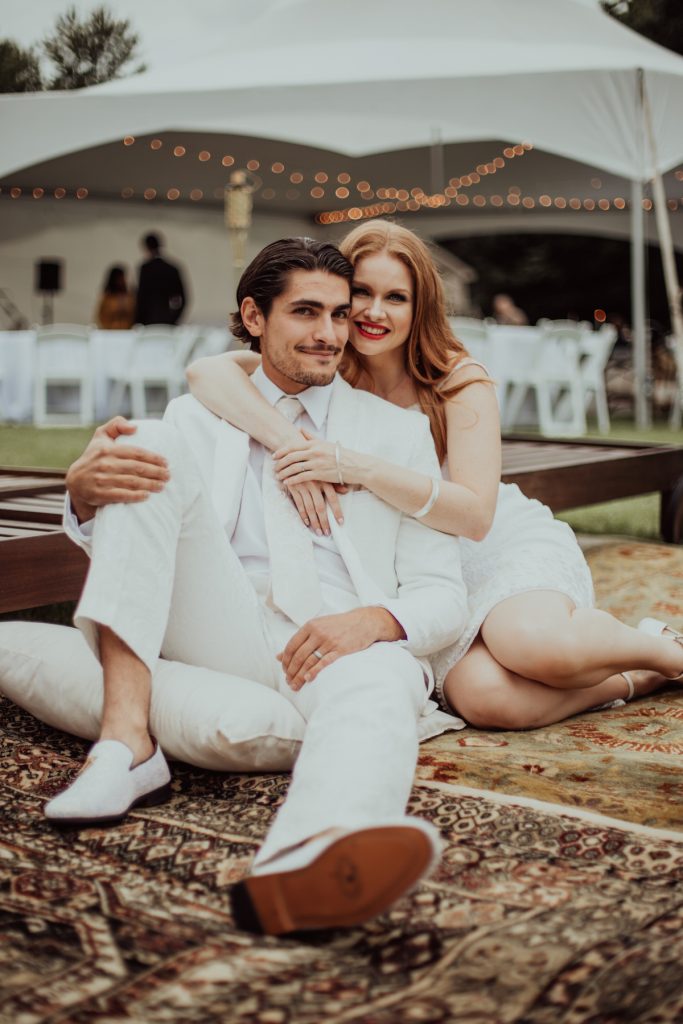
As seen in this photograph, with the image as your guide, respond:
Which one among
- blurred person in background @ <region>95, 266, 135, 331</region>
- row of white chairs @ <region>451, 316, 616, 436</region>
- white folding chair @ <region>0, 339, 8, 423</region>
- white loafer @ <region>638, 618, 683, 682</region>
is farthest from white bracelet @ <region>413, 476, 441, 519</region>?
blurred person in background @ <region>95, 266, 135, 331</region>

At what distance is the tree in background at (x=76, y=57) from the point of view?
9188mm

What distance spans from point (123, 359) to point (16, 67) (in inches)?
100

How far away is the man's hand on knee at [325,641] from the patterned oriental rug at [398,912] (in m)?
0.24

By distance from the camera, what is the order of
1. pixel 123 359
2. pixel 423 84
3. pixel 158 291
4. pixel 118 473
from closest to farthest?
1. pixel 118 473
2. pixel 423 84
3. pixel 123 359
4. pixel 158 291

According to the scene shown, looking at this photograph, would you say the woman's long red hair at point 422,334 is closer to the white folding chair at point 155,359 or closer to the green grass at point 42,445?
the green grass at point 42,445

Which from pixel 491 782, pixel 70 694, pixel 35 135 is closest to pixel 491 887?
pixel 491 782

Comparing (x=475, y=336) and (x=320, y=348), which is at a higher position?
(x=475, y=336)

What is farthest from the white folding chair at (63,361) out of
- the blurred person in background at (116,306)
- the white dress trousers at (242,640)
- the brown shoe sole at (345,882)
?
the brown shoe sole at (345,882)

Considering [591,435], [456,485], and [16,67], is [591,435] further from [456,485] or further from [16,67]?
[456,485]

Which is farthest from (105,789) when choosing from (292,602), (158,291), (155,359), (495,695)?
(158,291)

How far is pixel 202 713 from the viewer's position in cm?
221

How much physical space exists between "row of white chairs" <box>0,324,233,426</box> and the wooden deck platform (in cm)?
519

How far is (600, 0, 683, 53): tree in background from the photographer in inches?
434

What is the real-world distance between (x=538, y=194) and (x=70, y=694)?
1296 cm
